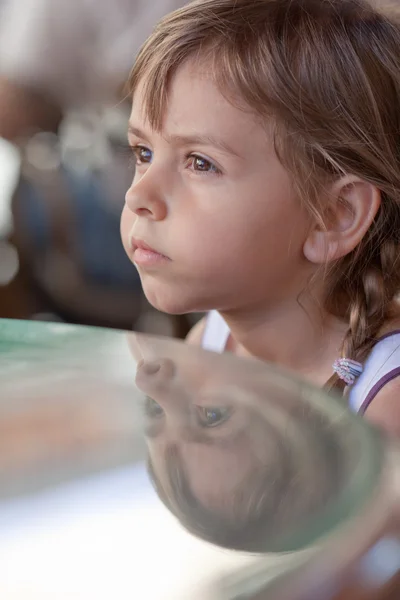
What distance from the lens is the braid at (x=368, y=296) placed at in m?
0.84

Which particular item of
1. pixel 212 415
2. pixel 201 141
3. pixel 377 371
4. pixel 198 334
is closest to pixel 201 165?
pixel 201 141

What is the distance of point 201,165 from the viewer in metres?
0.77

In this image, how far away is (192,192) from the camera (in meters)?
0.77

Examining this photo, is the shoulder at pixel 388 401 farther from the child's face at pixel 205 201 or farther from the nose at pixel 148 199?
the nose at pixel 148 199

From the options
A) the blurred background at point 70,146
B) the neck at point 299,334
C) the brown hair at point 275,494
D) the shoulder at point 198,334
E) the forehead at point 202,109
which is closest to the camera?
the brown hair at point 275,494

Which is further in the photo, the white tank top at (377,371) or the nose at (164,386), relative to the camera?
the white tank top at (377,371)

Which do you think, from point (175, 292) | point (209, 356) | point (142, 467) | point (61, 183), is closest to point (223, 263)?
point (175, 292)

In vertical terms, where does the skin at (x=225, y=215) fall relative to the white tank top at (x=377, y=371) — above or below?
above

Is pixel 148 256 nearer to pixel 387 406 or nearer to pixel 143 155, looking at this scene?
pixel 143 155

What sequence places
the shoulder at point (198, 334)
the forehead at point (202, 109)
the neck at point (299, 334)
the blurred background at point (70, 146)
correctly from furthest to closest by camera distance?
the blurred background at point (70, 146)
the shoulder at point (198, 334)
the neck at point (299, 334)
the forehead at point (202, 109)

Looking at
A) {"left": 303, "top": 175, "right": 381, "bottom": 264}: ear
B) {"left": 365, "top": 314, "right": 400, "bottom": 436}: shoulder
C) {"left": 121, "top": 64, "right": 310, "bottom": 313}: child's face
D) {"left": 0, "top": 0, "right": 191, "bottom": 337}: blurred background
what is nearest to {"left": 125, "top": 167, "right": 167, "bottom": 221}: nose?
{"left": 121, "top": 64, "right": 310, "bottom": 313}: child's face

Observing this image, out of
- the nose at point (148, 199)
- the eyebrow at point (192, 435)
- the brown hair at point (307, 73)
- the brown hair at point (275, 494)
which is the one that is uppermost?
the brown hair at point (307, 73)

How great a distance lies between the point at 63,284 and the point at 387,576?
1237 millimetres

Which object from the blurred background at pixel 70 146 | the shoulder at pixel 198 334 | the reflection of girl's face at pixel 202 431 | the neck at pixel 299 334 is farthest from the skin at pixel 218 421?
the blurred background at pixel 70 146
